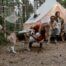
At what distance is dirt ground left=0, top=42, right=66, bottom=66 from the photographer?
27.2 ft

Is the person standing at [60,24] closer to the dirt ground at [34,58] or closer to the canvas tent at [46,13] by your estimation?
the canvas tent at [46,13]

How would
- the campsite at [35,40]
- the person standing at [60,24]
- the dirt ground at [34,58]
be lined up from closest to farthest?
1. the dirt ground at [34,58]
2. the campsite at [35,40]
3. the person standing at [60,24]

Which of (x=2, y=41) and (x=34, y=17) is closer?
(x=2, y=41)

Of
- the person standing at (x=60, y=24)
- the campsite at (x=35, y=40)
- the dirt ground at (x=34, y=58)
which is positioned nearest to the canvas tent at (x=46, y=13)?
the campsite at (x=35, y=40)

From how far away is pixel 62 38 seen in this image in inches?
565

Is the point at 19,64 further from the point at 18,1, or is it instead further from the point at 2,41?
the point at 18,1

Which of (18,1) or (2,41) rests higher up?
(18,1)

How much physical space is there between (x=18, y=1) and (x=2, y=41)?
538 cm

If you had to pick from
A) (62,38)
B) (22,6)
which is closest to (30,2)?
(22,6)

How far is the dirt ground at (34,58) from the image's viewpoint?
8305mm

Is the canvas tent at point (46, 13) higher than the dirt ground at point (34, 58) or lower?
higher

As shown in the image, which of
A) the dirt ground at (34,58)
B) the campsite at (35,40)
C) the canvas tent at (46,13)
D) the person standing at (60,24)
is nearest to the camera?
the dirt ground at (34,58)

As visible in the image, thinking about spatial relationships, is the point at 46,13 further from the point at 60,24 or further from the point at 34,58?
the point at 34,58

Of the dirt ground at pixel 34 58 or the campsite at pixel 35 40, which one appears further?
the campsite at pixel 35 40
